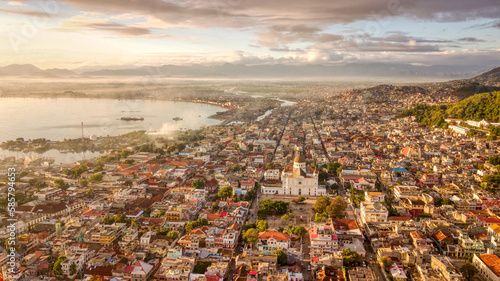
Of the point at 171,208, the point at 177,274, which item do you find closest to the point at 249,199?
the point at 171,208

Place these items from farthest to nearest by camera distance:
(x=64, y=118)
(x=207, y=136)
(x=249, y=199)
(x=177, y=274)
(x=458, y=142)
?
1. (x=64, y=118)
2. (x=207, y=136)
3. (x=458, y=142)
4. (x=249, y=199)
5. (x=177, y=274)

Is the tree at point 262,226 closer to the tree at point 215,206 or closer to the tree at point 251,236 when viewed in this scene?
the tree at point 251,236

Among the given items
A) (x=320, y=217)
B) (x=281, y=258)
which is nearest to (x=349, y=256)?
(x=281, y=258)

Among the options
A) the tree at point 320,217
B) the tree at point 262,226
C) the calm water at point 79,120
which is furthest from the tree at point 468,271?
the calm water at point 79,120

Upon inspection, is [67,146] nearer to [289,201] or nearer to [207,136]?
[207,136]

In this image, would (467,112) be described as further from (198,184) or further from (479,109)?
(198,184)

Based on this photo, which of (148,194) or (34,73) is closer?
(148,194)
